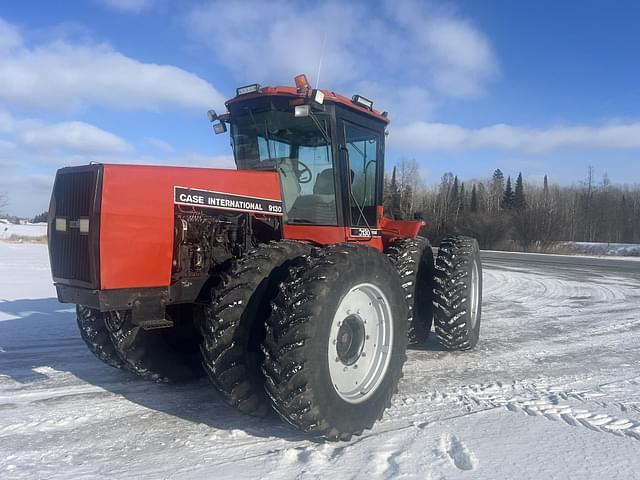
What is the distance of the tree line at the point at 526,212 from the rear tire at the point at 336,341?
26669mm

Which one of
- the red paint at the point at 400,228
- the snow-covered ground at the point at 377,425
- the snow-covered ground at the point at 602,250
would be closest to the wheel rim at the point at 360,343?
the snow-covered ground at the point at 377,425

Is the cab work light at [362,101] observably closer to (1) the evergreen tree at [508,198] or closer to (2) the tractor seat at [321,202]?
(2) the tractor seat at [321,202]

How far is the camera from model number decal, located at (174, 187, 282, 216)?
148 inches

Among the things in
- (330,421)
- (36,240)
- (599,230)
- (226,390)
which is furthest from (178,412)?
(599,230)

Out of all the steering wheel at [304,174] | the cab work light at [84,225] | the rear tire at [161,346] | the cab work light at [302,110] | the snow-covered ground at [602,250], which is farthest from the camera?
the snow-covered ground at [602,250]

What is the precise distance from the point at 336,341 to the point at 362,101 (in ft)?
8.93

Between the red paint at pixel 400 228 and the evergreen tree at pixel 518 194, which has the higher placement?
the evergreen tree at pixel 518 194

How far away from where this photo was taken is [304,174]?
4992 millimetres

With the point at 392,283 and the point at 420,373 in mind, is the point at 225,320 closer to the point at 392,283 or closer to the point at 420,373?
the point at 392,283

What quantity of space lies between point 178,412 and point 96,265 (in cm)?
141

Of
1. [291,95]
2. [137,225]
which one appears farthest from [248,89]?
[137,225]

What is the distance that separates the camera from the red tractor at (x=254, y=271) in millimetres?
3295

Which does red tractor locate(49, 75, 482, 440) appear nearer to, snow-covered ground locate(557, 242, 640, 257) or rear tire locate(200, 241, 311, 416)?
rear tire locate(200, 241, 311, 416)

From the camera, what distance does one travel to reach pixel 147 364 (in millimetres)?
4309
